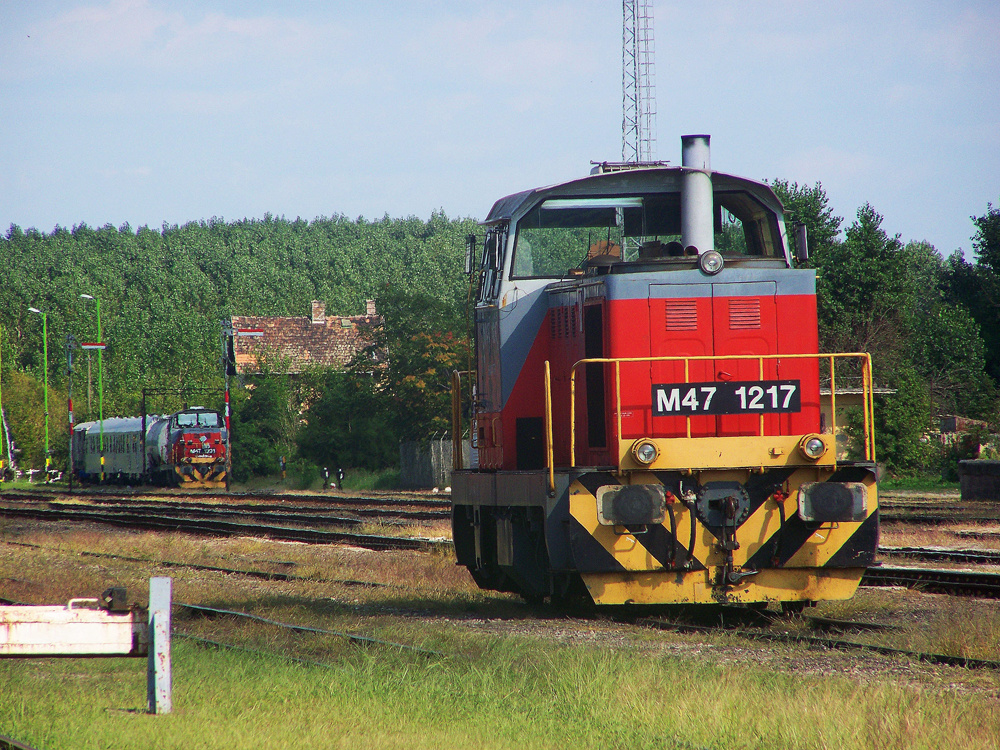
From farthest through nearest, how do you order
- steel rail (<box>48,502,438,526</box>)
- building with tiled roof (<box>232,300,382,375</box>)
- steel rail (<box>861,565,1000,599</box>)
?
building with tiled roof (<box>232,300,382,375</box>)
steel rail (<box>48,502,438,526</box>)
steel rail (<box>861,565,1000,599</box>)

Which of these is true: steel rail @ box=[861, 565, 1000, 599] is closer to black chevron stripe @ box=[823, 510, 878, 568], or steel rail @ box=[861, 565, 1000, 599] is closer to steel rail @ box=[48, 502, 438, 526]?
black chevron stripe @ box=[823, 510, 878, 568]

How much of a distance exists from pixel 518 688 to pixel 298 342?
63.3 m

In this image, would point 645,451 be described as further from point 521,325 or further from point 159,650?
point 159,650

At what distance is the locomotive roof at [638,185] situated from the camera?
8695 millimetres

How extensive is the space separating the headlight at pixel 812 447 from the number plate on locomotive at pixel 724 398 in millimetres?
254

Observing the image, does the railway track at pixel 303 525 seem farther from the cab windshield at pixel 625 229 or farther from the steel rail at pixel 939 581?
the cab windshield at pixel 625 229

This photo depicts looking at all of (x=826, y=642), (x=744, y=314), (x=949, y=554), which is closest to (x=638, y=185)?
(x=744, y=314)

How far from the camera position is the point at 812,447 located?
786 cm

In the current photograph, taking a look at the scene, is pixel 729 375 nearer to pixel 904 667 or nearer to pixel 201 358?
pixel 904 667

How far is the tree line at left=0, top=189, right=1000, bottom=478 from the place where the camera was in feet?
124

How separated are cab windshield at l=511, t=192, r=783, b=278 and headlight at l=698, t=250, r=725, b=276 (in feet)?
1.69

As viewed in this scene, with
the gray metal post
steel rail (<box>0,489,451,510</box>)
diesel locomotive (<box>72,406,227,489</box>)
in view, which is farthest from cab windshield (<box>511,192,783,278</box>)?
diesel locomotive (<box>72,406,227,489</box>)

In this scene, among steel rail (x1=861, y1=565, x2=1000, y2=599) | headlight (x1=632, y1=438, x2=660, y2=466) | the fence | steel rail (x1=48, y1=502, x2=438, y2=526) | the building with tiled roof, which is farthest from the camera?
the building with tiled roof

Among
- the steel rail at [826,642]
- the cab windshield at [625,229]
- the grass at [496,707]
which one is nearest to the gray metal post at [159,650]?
the grass at [496,707]
